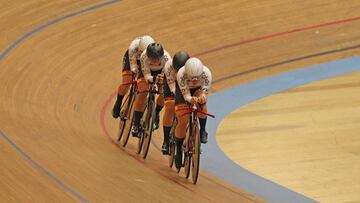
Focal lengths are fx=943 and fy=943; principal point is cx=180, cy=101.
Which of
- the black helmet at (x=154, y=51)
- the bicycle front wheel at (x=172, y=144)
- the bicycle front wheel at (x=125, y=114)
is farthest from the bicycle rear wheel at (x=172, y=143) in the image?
the bicycle front wheel at (x=125, y=114)

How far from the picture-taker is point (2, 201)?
6.30 m

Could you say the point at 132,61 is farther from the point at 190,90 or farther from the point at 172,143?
the point at 190,90

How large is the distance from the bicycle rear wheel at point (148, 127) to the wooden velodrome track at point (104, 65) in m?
0.11

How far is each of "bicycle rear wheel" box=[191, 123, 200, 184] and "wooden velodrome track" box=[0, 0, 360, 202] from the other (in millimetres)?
120

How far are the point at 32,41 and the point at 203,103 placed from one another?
4.25 m

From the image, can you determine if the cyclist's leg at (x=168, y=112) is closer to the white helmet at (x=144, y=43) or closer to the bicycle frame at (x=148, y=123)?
the bicycle frame at (x=148, y=123)

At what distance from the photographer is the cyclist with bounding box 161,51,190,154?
25.5 ft

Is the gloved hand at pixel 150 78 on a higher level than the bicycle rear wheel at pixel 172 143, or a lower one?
higher

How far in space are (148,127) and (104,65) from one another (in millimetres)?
2762

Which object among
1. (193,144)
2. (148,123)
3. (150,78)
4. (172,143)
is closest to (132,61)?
(150,78)

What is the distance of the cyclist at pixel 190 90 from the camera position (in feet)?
24.4

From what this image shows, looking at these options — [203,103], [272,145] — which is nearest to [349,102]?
[272,145]

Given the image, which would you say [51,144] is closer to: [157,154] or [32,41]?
[157,154]

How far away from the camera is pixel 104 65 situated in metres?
11.0
